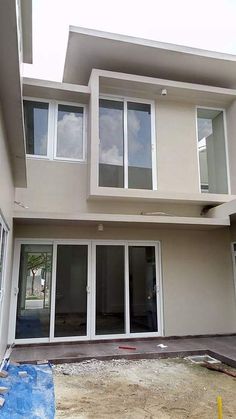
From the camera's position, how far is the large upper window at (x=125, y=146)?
8.12 m

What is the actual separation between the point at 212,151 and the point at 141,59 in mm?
3153

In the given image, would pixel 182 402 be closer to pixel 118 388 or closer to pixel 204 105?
pixel 118 388

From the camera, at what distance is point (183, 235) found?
8672 millimetres

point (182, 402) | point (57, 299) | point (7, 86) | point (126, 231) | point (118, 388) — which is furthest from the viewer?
point (126, 231)

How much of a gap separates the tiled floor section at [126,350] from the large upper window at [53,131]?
14.4 ft

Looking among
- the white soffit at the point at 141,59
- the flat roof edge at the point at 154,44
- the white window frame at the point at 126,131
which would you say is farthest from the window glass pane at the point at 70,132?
the flat roof edge at the point at 154,44

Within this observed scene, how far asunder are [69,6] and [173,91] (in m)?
3.26

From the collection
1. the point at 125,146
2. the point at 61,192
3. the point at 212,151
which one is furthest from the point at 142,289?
the point at 212,151

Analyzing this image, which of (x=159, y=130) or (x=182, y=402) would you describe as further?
(x=159, y=130)

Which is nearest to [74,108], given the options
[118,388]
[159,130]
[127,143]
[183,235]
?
[127,143]

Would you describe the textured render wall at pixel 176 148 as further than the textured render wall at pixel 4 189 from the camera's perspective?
Yes

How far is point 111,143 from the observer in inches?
325

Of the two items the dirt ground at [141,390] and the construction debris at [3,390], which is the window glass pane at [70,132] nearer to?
the dirt ground at [141,390]

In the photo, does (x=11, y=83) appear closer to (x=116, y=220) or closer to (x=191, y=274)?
(x=116, y=220)
